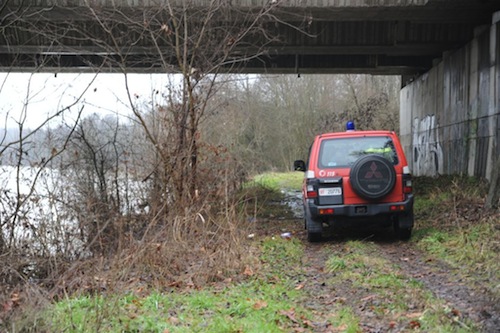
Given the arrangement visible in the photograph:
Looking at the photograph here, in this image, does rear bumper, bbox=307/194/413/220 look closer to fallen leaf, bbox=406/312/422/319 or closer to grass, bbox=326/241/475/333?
grass, bbox=326/241/475/333

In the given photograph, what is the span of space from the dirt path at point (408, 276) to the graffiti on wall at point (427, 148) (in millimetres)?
9314

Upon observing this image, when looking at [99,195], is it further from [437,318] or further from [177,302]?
[437,318]

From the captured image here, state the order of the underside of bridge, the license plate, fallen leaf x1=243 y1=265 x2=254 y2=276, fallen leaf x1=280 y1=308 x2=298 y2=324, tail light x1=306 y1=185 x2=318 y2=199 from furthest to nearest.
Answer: the underside of bridge → tail light x1=306 y1=185 x2=318 y2=199 → the license plate → fallen leaf x1=243 y1=265 x2=254 y2=276 → fallen leaf x1=280 y1=308 x2=298 y2=324

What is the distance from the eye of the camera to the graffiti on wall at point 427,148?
17403mm

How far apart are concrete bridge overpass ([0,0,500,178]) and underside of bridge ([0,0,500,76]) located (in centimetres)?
3

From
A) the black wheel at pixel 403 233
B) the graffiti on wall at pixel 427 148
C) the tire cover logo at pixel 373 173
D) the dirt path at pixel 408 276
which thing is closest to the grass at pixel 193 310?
the dirt path at pixel 408 276

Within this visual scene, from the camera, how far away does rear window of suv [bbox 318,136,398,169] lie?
8797mm

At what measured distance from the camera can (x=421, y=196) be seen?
13828mm

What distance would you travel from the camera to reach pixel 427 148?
61.8ft

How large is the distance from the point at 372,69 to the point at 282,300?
1551 cm

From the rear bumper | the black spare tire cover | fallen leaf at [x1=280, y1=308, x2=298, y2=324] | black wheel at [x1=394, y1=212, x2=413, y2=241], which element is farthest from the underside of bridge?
fallen leaf at [x1=280, y1=308, x2=298, y2=324]

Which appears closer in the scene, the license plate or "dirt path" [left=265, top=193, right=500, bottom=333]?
"dirt path" [left=265, top=193, right=500, bottom=333]

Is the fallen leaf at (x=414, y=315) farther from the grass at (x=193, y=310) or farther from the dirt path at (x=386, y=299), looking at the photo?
the grass at (x=193, y=310)

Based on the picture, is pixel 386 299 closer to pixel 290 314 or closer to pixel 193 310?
pixel 290 314
